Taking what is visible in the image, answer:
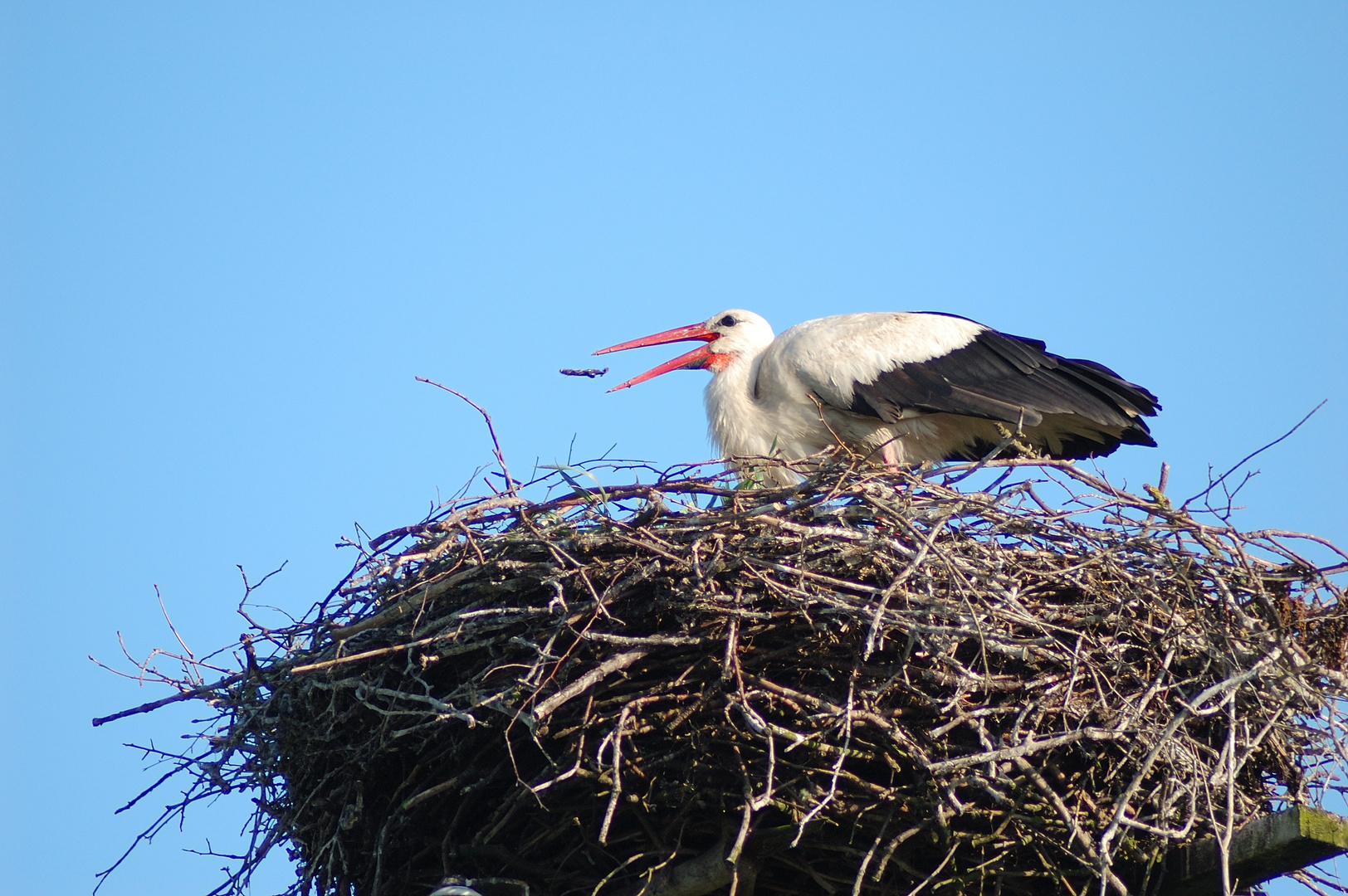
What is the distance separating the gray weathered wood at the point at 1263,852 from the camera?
3.36m

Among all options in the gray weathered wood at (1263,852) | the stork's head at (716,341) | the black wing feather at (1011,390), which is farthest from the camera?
the stork's head at (716,341)

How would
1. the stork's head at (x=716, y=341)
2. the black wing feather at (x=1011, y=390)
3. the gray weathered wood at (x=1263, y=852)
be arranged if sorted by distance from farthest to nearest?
the stork's head at (x=716, y=341)
the black wing feather at (x=1011, y=390)
the gray weathered wood at (x=1263, y=852)

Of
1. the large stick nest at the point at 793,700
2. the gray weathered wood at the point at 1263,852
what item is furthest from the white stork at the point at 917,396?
the gray weathered wood at the point at 1263,852

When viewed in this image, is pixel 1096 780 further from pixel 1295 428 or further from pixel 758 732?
pixel 1295 428

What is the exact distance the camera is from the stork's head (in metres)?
6.71

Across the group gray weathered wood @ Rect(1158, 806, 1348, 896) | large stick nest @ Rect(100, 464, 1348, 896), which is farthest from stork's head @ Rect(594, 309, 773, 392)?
gray weathered wood @ Rect(1158, 806, 1348, 896)

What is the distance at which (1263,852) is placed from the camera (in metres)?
3.45

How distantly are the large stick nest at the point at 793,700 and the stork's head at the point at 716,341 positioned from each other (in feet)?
8.58

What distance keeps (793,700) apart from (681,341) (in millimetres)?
3582

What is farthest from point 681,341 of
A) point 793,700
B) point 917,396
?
point 793,700

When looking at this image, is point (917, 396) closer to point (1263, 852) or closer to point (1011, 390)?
point (1011, 390)

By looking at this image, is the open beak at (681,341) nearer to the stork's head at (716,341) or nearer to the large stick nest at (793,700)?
the stork's head at (716,341)

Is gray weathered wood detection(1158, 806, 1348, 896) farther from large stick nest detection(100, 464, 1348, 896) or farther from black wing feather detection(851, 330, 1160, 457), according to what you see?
black wing feather detection(851, 330, 1160, 457)

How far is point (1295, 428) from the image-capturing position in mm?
4004
